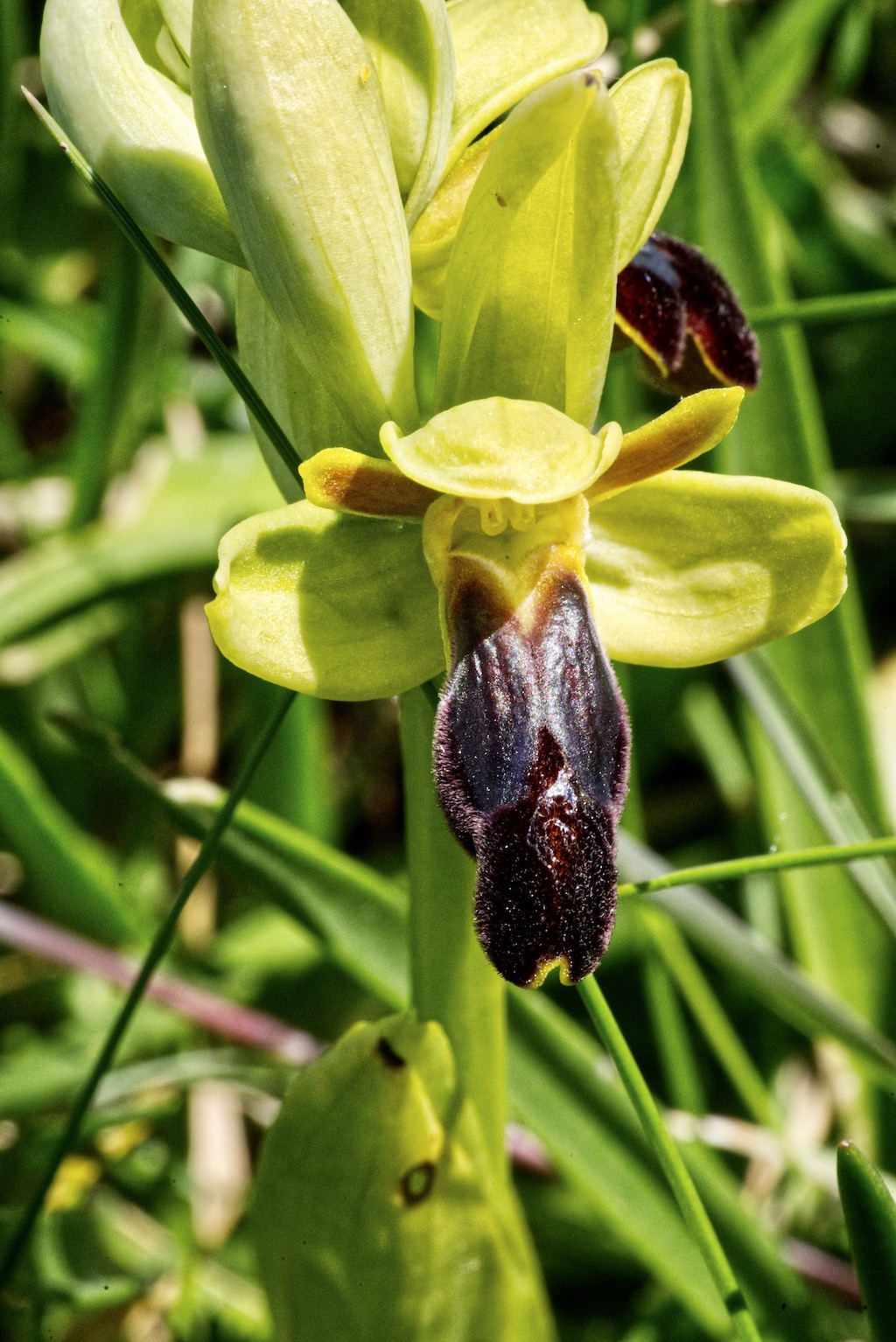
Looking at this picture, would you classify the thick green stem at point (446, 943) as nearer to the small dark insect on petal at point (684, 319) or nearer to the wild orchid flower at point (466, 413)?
the wild orchid flower at point (466, 413)

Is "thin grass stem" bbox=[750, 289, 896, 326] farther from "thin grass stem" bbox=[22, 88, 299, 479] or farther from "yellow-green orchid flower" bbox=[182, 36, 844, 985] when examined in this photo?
"thin grass stem" bbox=[22, 88, 299, 479]

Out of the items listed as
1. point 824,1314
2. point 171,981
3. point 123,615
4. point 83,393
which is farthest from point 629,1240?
point 83,393

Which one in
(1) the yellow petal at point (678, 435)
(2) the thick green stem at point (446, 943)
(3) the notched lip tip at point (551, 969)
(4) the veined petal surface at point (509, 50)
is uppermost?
(4) the veined petal surface at point (509, 50)

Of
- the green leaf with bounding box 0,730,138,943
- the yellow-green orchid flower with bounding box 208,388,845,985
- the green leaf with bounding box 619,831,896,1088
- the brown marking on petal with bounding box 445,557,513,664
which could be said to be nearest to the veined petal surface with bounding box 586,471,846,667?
the yellow-green orchid flower with bounding box 208,388,845,985

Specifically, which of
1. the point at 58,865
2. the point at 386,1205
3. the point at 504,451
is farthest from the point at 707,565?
the point at 58,865

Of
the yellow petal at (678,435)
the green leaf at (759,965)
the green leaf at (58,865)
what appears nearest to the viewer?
the yellow petal at (678,435)

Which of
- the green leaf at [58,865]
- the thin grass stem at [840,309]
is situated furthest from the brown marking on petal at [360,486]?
the green leaf at [58,865]
